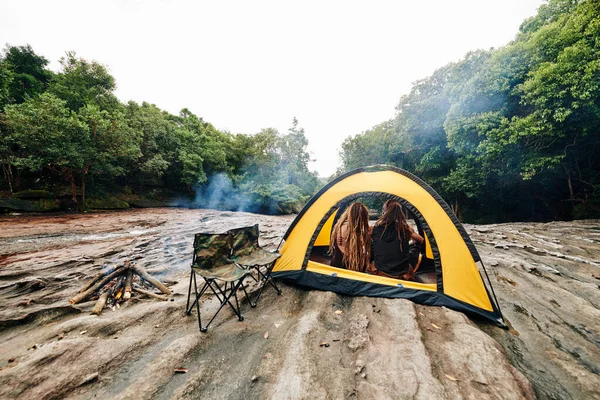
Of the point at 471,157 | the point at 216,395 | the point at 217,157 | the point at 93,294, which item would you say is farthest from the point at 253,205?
the point at 216,395

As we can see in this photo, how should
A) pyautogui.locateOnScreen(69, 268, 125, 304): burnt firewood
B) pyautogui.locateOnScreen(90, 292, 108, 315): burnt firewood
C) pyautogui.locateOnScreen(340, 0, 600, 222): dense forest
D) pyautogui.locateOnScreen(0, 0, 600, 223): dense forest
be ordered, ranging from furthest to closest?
pyautogui.locateOnScreen(0, 0, 600, 223): dense forest
pyautogui.locateOnScreen(340, 0, 600, 222): dense forest
pyautogui.locateOnScreen(69, 268, 125, 304): burnt firewood
pyautogui.locateOnScreen(90, 292, 108, 315): burnt firewood

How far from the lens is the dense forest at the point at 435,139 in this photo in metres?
9.21

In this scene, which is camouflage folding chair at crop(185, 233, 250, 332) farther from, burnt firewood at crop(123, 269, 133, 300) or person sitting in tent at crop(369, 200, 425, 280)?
person sitting in tent at crop(369, 200, 425, 280)

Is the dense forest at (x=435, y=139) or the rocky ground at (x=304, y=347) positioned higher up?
the dense forest at (x=435, y=139)

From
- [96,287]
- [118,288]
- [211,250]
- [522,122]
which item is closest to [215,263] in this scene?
[211,250]

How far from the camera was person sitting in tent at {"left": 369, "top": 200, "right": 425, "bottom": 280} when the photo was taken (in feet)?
11.7

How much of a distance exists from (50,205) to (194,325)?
19.2 meters

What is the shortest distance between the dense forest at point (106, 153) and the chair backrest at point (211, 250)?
1748 cm

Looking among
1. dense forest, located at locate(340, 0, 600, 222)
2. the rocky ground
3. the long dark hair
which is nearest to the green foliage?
the rocky ground

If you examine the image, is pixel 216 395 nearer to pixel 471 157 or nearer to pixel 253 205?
pixel 471 157

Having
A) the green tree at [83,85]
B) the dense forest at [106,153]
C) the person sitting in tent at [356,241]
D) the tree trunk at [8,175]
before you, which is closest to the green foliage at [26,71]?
the dense forest at [106,153]

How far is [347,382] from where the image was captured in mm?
1839

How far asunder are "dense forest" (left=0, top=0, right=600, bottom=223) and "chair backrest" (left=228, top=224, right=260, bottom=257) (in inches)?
489

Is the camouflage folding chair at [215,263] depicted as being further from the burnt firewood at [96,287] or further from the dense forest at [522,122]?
the dense forest at [522,122]
